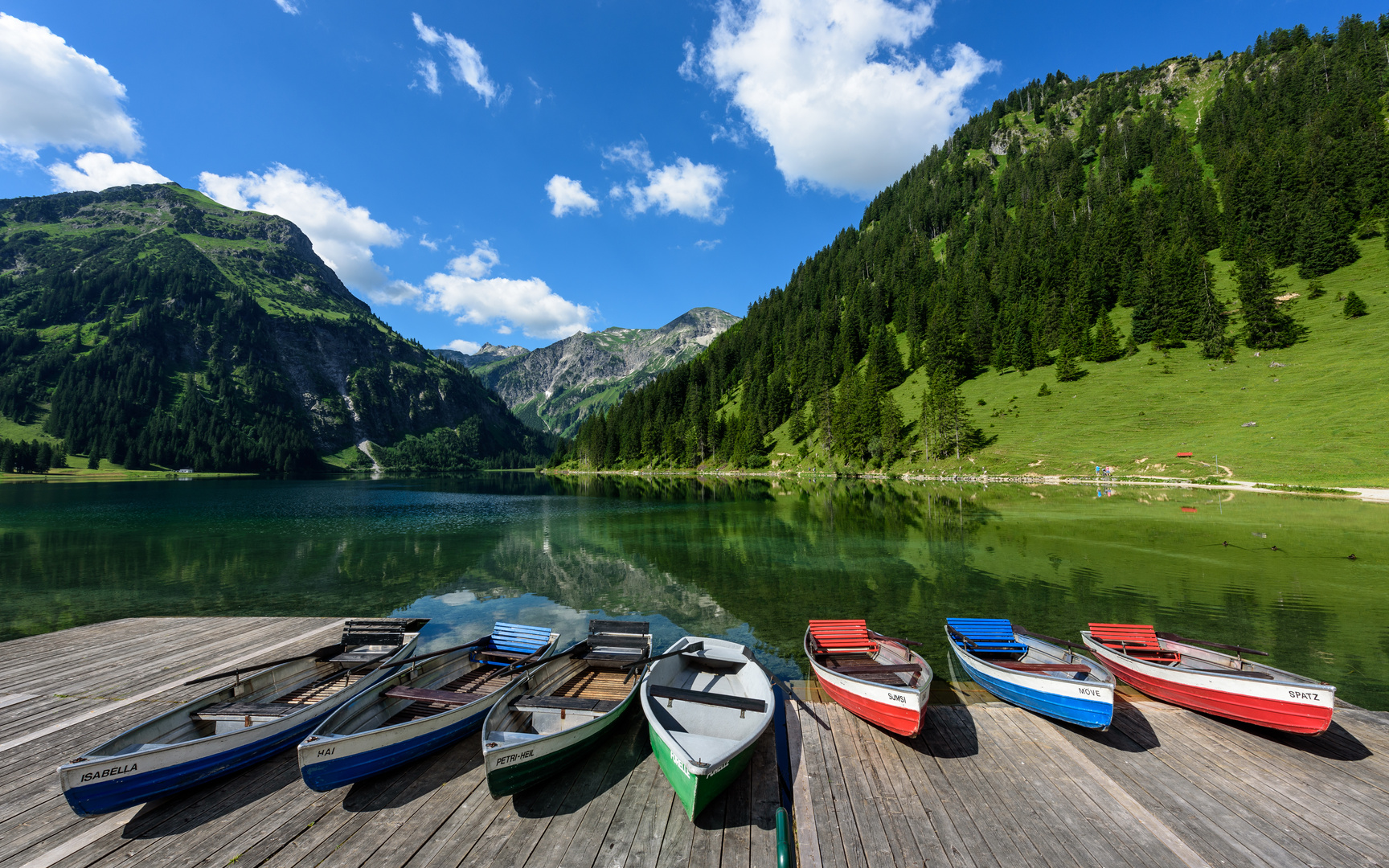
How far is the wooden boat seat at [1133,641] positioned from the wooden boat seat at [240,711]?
18.9m

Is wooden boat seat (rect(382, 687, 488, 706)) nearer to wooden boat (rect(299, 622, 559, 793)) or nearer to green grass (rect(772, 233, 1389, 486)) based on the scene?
wooden boat (rect(299, 622, 559, 793))

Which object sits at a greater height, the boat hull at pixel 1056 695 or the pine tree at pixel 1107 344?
the pine tree at pixel 1107 344

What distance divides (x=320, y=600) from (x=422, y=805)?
22.2m

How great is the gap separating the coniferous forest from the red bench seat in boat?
3518 inches

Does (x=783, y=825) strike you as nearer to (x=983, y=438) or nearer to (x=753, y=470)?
(x=983, y=438)

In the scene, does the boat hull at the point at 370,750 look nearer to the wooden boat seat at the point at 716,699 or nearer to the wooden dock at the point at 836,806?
the wooden dock at the point at 836,806

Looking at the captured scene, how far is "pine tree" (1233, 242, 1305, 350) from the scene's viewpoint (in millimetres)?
81500

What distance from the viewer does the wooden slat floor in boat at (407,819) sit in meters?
6.79

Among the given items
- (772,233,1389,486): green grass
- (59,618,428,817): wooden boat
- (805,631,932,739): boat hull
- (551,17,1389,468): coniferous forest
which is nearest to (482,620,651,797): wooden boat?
(59,618,428,817): wooden boat

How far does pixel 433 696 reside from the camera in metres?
9.65

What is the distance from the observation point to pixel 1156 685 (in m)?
11.6

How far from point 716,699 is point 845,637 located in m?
5.50

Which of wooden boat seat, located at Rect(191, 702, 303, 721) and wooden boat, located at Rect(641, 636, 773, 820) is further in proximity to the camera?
wooden boat seat, located at Rect(191, 702, 303, 721)

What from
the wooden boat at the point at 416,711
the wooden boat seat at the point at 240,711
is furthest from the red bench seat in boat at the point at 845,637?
the wooden boat seat at the point at 240,711
